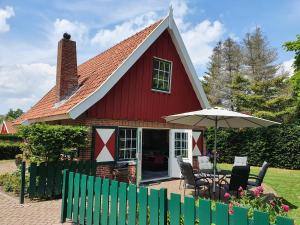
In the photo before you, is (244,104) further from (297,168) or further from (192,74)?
(192,74)

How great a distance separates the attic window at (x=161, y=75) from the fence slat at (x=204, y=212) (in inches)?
394

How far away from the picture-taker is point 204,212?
3.86 metres

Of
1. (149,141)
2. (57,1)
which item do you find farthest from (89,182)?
(149,141)

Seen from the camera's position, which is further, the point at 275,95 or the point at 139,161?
the point at 275,95

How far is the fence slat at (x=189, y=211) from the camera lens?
4.00 meters

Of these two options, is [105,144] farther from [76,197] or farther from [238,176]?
[76,197]

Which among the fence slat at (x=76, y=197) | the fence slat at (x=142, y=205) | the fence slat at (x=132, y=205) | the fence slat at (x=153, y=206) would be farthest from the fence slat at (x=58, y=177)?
the fence slat at (x=153, y=206)

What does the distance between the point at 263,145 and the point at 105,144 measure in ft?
40.2

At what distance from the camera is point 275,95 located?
33.3 m

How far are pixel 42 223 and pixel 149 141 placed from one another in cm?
1413

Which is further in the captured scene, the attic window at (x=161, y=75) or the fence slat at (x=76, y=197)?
the attic window at (x=161, y=75)

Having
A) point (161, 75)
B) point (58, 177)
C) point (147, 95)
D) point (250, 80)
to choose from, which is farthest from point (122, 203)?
point (250, 80)

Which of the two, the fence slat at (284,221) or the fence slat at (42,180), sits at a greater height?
the fence slat at (284,221)

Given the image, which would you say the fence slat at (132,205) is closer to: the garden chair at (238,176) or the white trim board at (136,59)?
the garden chair at (238,176)
